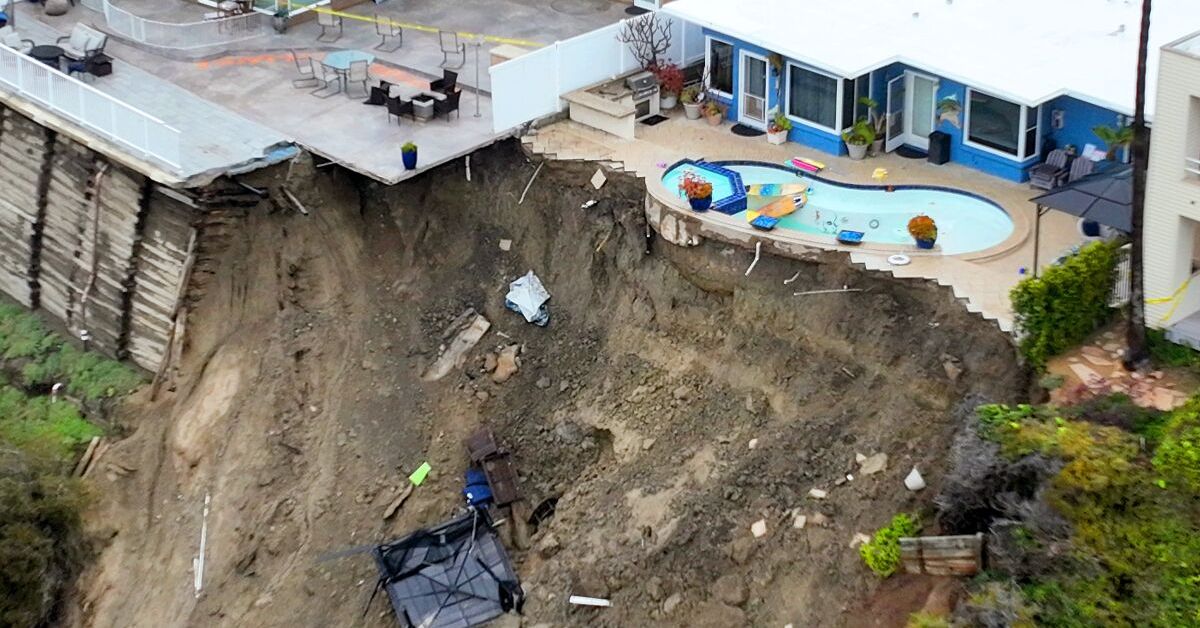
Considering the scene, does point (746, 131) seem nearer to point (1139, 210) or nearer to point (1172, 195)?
point (1172, 195)

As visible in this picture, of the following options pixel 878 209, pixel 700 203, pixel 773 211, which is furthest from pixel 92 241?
pixel 878 209

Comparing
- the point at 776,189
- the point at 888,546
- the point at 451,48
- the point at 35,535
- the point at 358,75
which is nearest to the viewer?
the point at 888,546

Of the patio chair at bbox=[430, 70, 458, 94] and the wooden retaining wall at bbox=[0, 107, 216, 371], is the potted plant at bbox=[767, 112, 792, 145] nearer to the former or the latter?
the patio chair at bbox=[430, 70, 458, 94]

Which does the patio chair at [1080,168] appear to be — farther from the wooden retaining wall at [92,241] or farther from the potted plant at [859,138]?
the wooden retaining wall at [92,241]

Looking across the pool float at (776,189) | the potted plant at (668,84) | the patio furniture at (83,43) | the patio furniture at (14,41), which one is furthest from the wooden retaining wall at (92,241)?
the pool float at (776,189)

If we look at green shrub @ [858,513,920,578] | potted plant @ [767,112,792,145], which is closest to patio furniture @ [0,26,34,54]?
potted plant @ [767,112,792,145]

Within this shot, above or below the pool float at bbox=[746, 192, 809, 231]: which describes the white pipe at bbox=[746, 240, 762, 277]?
below
